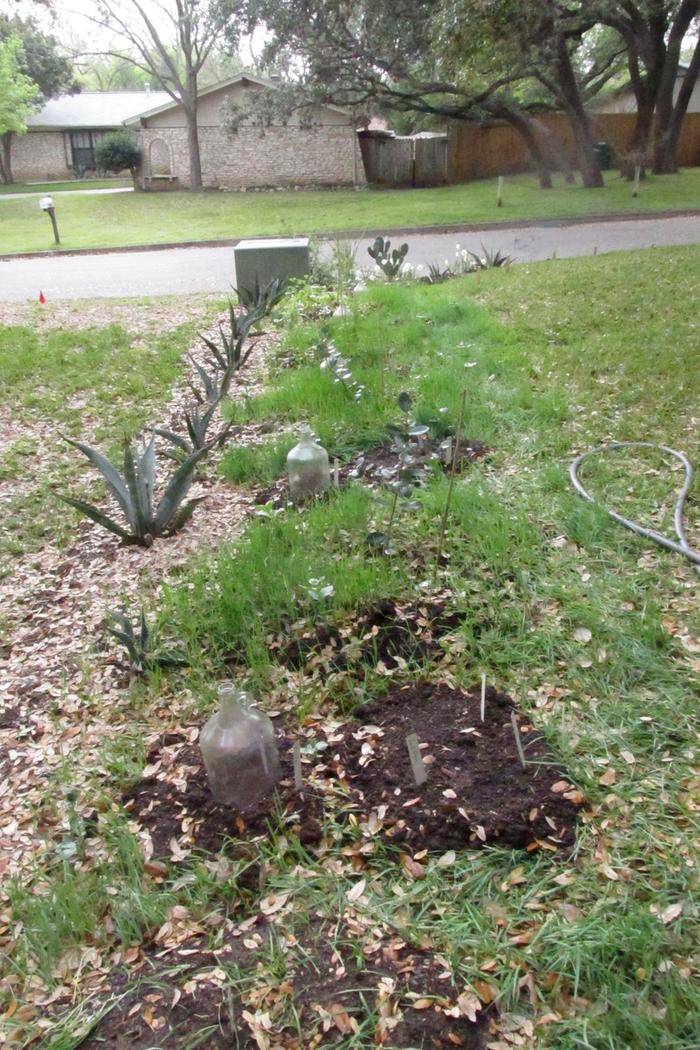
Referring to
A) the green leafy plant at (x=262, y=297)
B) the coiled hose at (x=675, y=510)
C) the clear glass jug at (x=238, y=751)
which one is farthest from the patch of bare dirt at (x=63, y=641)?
the green leafy plant at (x=262, y=297)

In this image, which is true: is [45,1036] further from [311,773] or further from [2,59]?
[2,59]

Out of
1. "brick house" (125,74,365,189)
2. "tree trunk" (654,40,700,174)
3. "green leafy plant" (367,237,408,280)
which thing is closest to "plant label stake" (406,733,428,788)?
"green leafy plant" (367,237,408,280)

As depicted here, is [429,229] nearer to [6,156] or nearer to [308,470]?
[308,470]

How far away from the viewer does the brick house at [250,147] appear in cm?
3250

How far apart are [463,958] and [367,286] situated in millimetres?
8747

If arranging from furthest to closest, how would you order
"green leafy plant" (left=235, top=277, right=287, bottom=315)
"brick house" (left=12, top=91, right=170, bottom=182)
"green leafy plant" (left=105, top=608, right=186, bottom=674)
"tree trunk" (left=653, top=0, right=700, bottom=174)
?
"brick house" (left=12, top=91, right=170, bottom=182)
"tree trunk" (left=653, top=0, right=700, bottom=174)
"green leafy plant" (left=235, top=277, right=287, bottom=315)
"green leafy plant" (left=105, top=608, right=186, bottom=674)

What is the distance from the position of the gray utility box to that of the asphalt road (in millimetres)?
1542

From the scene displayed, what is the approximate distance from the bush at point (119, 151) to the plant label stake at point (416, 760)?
36.3 m

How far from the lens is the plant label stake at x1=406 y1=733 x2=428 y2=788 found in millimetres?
2479

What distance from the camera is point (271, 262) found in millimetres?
10195

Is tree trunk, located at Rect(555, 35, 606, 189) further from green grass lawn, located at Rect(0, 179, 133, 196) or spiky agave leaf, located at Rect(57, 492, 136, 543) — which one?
spiky agave leaf, located at Rect(57, 492, 136, 543)

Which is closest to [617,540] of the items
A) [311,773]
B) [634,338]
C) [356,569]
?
[356,569]

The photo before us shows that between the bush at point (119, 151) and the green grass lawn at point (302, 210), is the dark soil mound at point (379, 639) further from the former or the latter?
the bush at point (119, 151)

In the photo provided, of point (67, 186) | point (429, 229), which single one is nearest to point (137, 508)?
point (429, 229)
